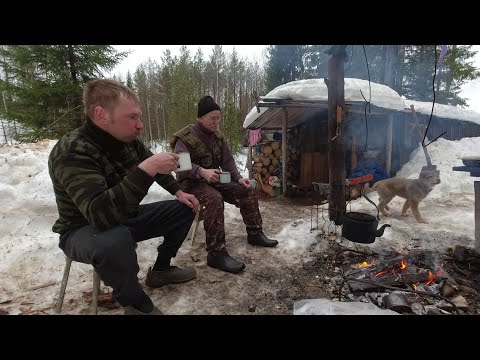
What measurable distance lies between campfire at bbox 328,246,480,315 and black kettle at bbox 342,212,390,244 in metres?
0.23

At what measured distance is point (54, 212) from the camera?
4527 millimetres

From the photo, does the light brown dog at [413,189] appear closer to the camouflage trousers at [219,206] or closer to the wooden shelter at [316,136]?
the camouflage trousers at [219,206]

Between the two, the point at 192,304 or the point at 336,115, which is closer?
the point at 192,304

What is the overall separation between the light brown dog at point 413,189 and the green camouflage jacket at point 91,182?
200 inches

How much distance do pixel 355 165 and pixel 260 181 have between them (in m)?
3.33

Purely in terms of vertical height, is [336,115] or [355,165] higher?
[336,115]

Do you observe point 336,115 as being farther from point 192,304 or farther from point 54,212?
point 54,212

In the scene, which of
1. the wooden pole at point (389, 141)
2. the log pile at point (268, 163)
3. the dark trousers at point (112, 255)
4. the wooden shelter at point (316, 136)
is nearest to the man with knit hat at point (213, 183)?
the dark trousers at point (112, 255)

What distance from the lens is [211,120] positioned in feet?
Result: 12.3

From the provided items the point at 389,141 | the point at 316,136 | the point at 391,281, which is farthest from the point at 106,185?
the point at 389,141
